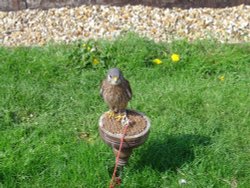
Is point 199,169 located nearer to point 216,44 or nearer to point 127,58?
point 127,58

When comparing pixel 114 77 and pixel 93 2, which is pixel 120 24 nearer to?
pixel 93 2

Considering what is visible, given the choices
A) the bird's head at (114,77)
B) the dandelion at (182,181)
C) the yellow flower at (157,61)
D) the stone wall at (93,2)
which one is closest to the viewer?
the bird's head at (114,77)

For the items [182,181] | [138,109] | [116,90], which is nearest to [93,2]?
[138,109]

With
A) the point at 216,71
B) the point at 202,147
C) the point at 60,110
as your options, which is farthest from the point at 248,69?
the point at 60,110

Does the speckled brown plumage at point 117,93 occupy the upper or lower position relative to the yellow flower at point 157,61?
upper

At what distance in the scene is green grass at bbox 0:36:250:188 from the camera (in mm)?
4332

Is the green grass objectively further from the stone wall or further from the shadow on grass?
the stone wall

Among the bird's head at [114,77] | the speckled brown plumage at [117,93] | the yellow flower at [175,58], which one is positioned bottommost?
the yellow flower at [175,58]

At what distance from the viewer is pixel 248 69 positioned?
5.88 meters

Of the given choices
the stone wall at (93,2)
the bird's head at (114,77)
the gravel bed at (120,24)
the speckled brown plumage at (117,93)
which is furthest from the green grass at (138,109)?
the stone wall at (93,2)

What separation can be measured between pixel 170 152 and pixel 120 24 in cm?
264

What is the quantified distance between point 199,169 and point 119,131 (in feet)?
2.71

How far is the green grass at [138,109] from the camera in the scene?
14.2 ft

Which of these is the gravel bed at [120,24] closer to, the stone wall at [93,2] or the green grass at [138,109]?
the stone wall at [93,2]
